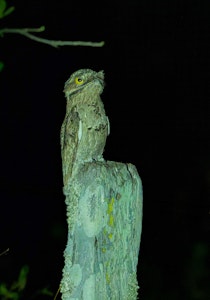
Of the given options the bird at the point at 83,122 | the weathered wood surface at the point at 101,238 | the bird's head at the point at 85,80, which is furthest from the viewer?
the bird's head at the point at 85,80

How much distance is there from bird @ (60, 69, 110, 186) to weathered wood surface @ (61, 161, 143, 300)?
1.62 feet

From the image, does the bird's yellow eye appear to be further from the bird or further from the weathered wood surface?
the weathered wood surface

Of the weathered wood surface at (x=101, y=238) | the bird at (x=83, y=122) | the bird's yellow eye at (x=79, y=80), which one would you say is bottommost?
the weathered wood surface at (x=101, y=238)

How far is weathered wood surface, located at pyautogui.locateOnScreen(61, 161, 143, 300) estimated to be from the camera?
2.49m

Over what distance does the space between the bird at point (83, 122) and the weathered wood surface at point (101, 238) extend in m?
0.49

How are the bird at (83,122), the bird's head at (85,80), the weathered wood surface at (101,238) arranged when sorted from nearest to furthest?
the weathered wood surface at (101,238)
the bird at (83,122)
the bird's head at (85,80)

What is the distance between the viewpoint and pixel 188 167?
704cm

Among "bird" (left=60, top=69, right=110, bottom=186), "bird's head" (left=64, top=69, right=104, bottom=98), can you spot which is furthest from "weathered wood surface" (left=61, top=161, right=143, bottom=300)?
"bird's head" (left=64, top=69, right=104, bottom=98)

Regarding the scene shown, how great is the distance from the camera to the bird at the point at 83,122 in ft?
10.3

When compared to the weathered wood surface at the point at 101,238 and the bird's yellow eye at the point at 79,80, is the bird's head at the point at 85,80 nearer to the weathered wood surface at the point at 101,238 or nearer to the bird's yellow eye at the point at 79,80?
the bird's yellow eye at the point at 79,80

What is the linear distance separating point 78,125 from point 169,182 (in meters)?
3.75

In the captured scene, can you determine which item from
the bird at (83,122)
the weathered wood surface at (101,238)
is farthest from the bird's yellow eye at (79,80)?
the weathered wood surface at (101,238)

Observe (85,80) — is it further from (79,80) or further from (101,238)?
(101,238)

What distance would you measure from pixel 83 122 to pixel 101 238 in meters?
0.90
